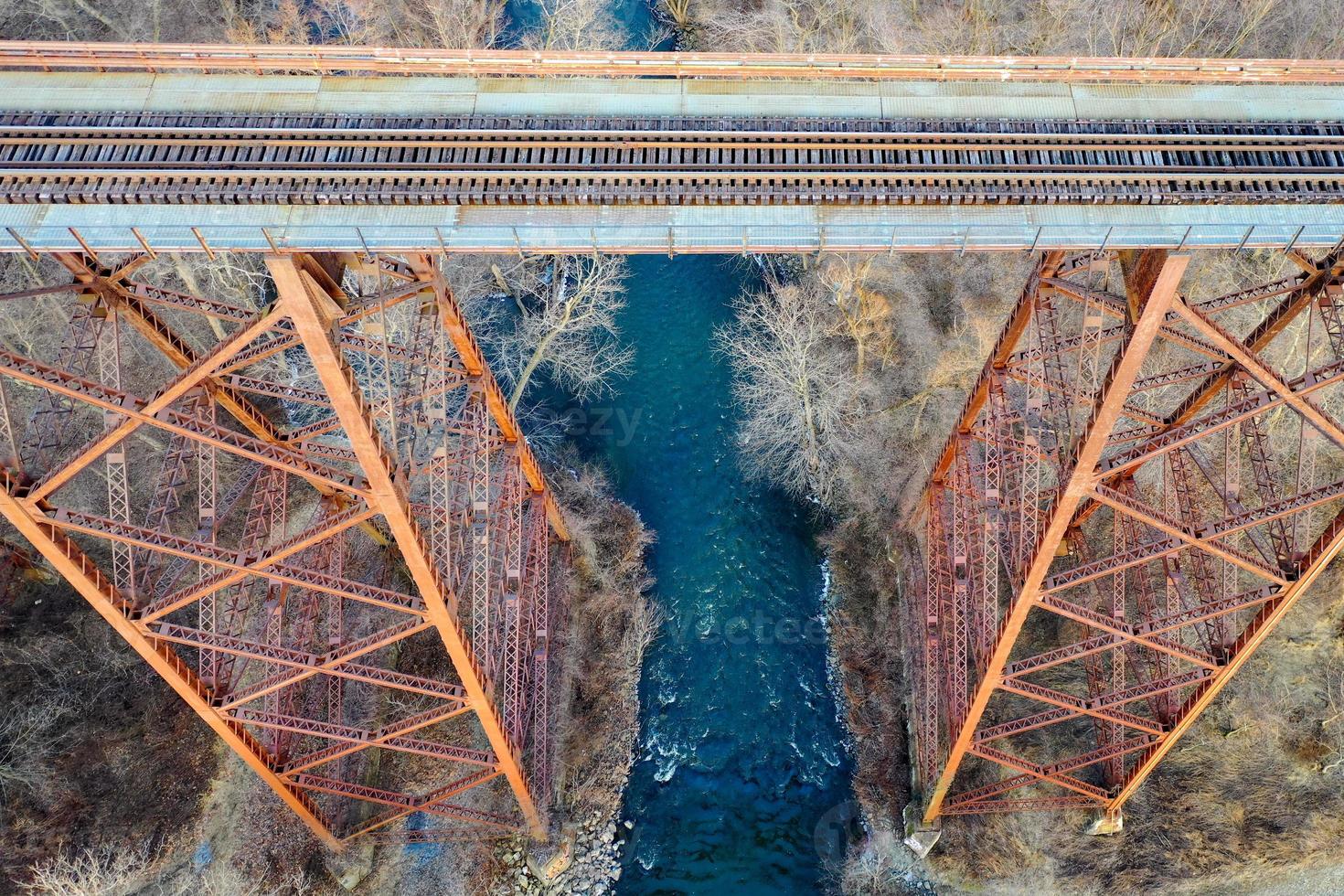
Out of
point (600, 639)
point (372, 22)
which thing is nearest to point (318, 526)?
point (600, 639)

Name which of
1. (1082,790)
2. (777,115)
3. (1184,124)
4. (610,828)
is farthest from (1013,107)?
(610,828)

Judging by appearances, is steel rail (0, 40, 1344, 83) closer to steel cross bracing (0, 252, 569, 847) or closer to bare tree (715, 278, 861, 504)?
steel cross bracing (0, 252, 569, 847)

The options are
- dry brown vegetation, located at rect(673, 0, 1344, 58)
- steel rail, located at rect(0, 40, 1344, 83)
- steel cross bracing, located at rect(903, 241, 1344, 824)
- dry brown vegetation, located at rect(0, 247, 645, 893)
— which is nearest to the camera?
steel cross bracing, located at rect(903, 241, 1344, 824)

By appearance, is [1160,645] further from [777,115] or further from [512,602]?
[512,602]
